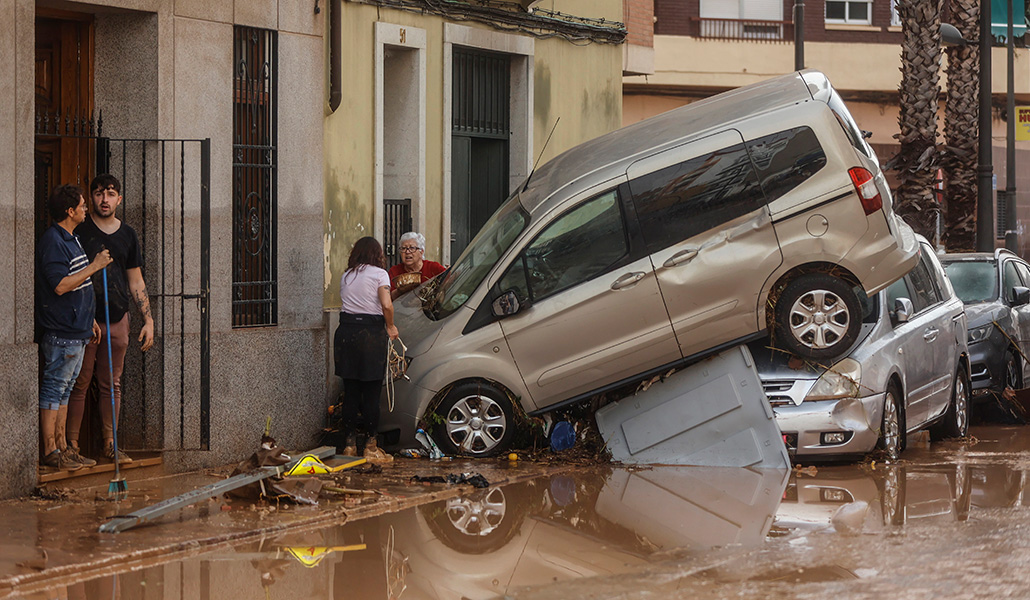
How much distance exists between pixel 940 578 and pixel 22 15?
6641 mm

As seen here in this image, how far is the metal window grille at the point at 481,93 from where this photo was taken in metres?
15.6

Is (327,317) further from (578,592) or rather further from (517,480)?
(578,592)

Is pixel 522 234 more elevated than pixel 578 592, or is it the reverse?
pixel 522 234

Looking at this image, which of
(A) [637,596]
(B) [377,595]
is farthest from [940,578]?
(B) [377,595]

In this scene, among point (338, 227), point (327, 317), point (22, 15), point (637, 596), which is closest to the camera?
point (637, 596)

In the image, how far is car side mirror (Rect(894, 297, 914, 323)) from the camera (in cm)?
1152

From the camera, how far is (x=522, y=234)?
11.3 m

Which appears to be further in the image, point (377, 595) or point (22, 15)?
point (22, 15)

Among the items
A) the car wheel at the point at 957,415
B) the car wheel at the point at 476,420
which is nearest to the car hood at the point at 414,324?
the car wheel at the point at 476,420

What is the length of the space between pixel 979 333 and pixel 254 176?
7.74 metres

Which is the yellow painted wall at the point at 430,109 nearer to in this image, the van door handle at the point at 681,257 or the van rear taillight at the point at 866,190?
the van door handle at the point at 681,257

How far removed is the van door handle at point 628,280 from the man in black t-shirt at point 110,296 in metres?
3.46

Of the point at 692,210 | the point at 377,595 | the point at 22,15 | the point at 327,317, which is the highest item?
the point at 22,15

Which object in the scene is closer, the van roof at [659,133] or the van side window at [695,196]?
the van side window at [695,196]
